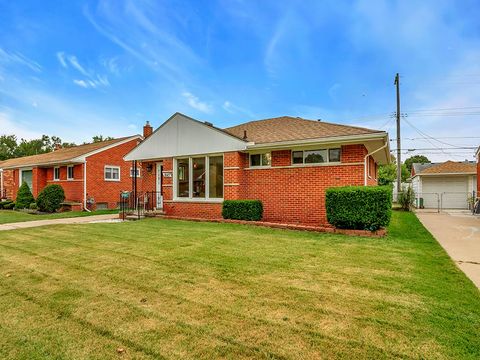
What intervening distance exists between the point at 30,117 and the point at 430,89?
3075 centimetres

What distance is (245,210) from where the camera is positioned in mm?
10453

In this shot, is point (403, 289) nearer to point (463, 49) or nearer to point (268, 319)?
point (268, 319)

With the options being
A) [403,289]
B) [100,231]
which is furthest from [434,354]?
[100,231]

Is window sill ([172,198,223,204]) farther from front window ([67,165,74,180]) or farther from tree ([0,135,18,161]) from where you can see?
tree ([0,135,18,161])

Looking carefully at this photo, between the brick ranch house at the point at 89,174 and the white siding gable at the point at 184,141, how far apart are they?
259 inches

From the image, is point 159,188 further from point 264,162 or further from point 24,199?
point 24,199

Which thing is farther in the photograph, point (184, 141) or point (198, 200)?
point (184, 141)

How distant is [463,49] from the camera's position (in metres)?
14.0

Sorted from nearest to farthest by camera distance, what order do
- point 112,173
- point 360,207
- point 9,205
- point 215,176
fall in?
1. point 360,207
2. point 215,176
3. point 112,173
4. point 9,205

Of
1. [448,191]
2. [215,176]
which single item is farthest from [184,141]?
[448,191]

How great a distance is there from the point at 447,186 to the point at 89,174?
25.7 m

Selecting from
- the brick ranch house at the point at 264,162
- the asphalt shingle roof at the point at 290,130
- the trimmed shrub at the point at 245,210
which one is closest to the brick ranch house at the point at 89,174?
the brick ranch house at the point at 264,162

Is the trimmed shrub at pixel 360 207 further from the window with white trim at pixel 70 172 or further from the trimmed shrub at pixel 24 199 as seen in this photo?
the trimmed shrub at pixel 24 199

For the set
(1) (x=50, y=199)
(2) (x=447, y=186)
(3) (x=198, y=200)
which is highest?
(2) (x=447, y=186)
